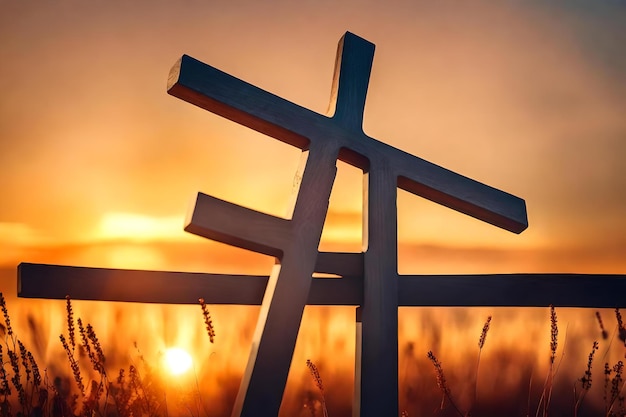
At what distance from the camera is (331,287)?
2.04 m

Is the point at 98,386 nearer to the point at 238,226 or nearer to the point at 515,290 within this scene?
the point at 238,226

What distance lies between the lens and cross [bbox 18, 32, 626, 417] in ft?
5.96

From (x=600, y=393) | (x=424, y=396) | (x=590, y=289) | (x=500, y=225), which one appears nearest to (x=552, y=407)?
(x=600, y=393)

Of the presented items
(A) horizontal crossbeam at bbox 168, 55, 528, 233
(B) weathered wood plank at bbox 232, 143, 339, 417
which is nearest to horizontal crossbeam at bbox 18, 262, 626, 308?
(B) weathered wood plank at bbox 232, 143, 339, 417

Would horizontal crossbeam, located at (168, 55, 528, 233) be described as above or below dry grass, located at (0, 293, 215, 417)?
above

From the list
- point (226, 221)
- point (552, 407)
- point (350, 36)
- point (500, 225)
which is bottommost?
point (552, 407)

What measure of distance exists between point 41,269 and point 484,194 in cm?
156

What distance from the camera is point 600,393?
9.89ft

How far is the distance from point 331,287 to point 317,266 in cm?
10

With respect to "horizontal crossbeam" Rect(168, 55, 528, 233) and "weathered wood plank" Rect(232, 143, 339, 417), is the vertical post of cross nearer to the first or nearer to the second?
"horizontal crossbeam" Rect(168, 55, 528, 233)

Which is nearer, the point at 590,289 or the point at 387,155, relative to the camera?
the point at 387,155

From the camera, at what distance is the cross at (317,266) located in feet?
5.96

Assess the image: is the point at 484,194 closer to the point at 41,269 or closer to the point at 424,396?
the point at 424,396

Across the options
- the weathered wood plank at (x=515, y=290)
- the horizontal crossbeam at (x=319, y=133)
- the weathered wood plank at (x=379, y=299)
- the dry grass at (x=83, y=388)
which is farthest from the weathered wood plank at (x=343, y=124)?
the dry grass at (x=83, y=388)
